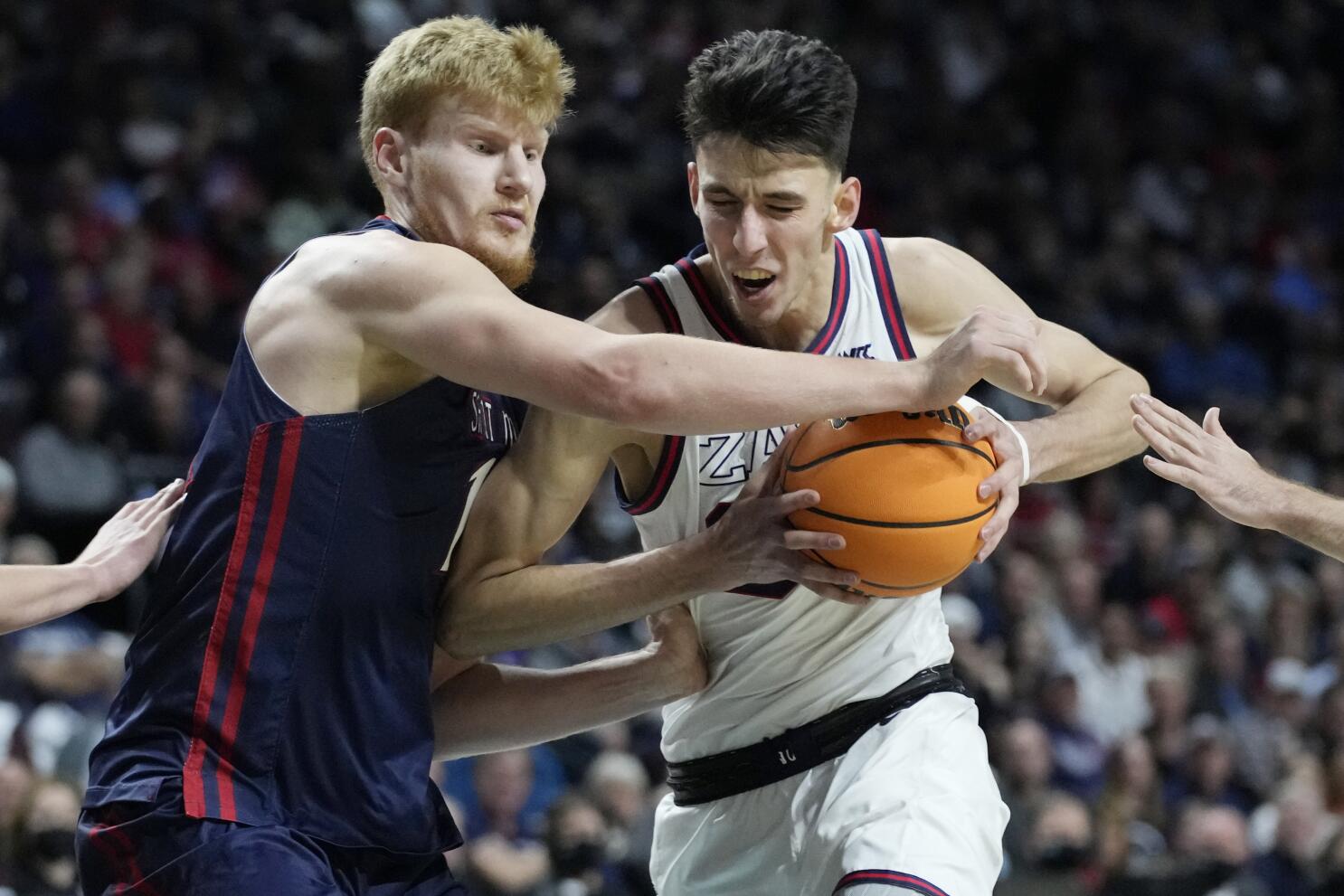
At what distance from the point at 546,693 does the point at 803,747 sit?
2.08 feet

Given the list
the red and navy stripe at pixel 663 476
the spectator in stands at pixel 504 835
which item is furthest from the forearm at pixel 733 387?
the spectator in stands at pixel 504 835

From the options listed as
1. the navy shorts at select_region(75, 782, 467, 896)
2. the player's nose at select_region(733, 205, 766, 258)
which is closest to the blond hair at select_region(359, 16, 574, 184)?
the player's nose at select_region(733, 205, 766, 258)

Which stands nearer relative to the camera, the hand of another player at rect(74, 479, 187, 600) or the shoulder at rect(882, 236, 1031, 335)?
the hand of another player at rect(74, 479, 187, 600)

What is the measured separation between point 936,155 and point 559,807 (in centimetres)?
784

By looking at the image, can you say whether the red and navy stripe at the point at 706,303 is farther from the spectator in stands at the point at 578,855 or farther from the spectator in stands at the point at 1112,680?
the spectator in stands at the point at 1112,680

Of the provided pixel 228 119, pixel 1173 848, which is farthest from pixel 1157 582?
pixel 228 119

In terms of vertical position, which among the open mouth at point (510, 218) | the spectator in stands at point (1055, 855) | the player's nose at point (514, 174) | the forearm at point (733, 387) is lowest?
the spectator in stands at point (1055, 855)

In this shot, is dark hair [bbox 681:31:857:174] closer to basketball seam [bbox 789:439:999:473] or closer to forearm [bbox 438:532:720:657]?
basketball seam [bbox 789:439:999:473]

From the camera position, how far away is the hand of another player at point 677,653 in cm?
389

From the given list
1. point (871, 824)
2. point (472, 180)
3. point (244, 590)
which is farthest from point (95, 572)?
point (871, 824)

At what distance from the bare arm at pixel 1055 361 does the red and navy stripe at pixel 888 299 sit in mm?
26

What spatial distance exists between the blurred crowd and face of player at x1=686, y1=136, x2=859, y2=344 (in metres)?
3.91

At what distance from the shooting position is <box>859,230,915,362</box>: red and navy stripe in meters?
3.90

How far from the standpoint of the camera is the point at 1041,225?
1302 cm
